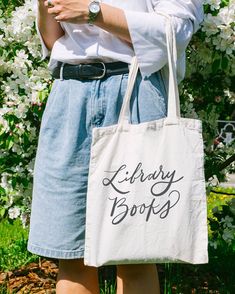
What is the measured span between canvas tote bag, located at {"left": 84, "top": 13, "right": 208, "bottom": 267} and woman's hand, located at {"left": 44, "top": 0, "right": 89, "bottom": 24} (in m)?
0.35

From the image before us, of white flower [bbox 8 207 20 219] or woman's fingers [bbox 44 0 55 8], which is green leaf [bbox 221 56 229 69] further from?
white flower [bbox 8 207 20 219]

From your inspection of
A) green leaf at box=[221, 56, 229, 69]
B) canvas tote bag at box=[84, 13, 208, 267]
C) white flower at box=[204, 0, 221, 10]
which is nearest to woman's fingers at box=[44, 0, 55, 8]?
canvas tote bag at box=[84, 13, 208, 267]

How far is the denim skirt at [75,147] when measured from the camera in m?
2.47

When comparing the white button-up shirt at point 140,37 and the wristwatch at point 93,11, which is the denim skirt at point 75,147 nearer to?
the white button-up shirt at point 140,37

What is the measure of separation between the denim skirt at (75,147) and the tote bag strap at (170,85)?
38mm

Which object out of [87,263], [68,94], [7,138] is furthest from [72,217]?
[7,138]

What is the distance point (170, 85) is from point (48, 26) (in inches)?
19.6

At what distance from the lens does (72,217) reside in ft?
8.21

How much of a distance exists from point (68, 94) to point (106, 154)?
11.2 inches

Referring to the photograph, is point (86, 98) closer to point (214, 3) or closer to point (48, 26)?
point (48, 26)

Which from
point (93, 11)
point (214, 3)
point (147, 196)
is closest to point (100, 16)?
point (93, 11)

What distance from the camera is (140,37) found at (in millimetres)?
2438

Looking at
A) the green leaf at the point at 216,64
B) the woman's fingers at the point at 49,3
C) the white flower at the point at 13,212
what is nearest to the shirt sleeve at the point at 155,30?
the woman's fingers at the point at 49,3

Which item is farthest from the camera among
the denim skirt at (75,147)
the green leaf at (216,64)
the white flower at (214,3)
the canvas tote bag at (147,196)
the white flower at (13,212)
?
the white flower at (13,212)
